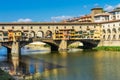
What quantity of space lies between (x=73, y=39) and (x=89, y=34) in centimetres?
599

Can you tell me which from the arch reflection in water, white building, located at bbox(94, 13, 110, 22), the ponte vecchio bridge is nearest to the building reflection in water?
the arch reflection in water

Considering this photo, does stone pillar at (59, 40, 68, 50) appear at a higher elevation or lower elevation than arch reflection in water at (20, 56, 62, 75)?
higher

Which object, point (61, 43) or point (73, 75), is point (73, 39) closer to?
point (61, 43)

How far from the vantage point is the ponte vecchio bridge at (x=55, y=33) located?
86225 mm

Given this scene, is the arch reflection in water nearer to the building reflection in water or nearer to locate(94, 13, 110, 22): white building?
the building reflection in water

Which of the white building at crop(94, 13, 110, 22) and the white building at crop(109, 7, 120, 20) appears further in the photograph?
the white building at crop(94, 13, 110, 22)

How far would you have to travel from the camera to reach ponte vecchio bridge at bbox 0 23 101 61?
86225 millimetres

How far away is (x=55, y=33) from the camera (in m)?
92.9

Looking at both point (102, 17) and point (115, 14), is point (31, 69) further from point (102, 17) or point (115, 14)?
point (102, 17)

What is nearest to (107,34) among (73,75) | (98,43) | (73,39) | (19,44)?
(98,43)

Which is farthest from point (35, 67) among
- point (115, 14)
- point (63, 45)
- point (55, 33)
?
point (115, 14)

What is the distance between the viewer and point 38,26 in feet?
307

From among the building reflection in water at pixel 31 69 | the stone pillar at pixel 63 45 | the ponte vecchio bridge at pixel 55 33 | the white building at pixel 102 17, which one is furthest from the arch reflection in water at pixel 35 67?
the white building at pixel 102 17

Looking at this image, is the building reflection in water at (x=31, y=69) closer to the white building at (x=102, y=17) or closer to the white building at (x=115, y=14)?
the white building at (x=115, y=14)
